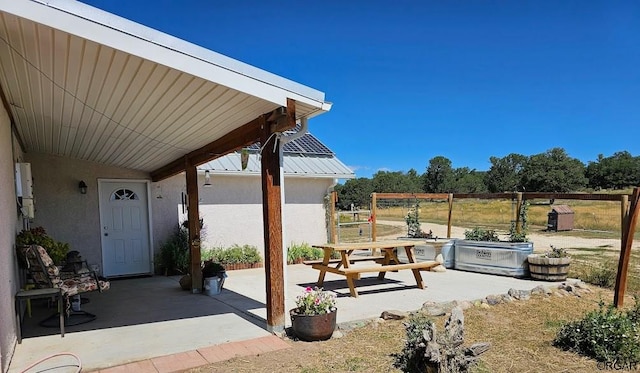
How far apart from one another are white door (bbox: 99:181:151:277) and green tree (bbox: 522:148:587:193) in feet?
160

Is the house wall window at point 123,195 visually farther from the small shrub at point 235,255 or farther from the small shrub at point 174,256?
the small shrub at point 235,255

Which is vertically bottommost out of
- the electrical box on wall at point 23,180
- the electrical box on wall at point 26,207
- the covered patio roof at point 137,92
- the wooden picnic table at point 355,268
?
the wooden picnic table at point 355,268

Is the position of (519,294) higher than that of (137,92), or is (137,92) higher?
(137,92)

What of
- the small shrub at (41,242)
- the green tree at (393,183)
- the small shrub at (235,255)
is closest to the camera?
the small shrub at (41,242)

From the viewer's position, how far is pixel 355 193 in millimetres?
42219

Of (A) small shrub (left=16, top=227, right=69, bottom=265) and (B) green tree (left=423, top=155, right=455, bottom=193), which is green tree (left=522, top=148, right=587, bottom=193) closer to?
(B) green tree (left=423, top=155, right=455, bottom=193)

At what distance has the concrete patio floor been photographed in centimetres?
427

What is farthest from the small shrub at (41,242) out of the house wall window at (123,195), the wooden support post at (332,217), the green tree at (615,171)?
the green tree at (615,171)

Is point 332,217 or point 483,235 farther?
point 332,217

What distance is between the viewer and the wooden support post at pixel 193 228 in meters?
7.17

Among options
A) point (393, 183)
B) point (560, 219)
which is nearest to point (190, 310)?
point (560, 219)

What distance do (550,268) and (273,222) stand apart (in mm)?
5790

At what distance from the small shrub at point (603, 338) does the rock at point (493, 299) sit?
5.76 ft

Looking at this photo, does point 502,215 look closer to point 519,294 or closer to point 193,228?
point 519,294
